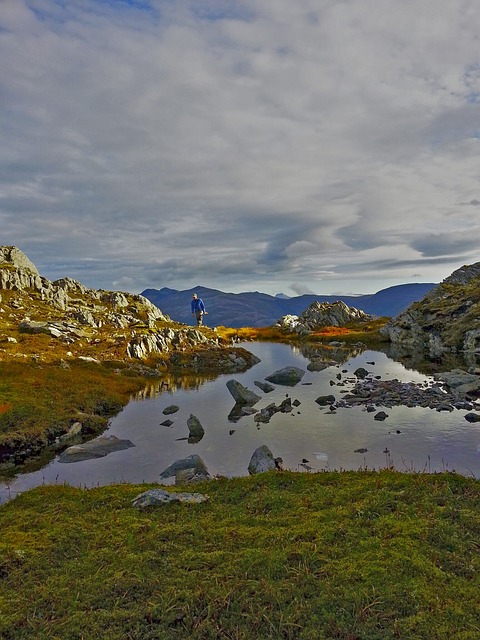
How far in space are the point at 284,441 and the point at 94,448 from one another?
16539 millimetres

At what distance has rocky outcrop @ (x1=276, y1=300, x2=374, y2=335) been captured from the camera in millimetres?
179350

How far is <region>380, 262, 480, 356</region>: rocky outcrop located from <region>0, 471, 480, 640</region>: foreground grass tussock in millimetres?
83381

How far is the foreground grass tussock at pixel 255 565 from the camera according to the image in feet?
37.6

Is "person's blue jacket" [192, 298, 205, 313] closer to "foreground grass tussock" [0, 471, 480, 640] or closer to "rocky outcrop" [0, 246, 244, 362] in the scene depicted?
"rocky outcrop" [0, 246, 244, 362]

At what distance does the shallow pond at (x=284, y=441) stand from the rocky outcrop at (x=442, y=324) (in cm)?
6038

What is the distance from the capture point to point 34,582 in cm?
1384

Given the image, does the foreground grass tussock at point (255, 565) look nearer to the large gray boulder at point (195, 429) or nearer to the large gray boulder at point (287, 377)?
the large gray boulder at point (195, 429)

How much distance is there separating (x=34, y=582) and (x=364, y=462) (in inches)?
881

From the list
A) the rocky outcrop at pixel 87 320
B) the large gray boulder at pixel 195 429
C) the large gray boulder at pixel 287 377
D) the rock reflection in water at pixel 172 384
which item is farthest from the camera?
the rocky outcrop at pixel 87 320

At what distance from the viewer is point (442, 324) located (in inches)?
4523

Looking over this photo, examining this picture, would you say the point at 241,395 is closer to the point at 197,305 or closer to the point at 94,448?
the point at 94,448

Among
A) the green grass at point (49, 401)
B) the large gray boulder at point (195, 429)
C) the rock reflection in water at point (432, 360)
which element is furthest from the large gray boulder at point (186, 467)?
the rock reflection in water at point (432, 360)

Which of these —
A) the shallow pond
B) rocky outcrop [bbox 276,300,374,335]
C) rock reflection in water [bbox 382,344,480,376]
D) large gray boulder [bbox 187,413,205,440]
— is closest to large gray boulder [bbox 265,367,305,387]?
the shallow pond

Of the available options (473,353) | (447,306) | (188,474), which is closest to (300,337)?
(447,306)
